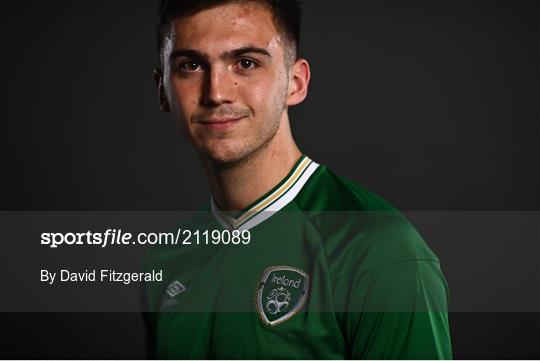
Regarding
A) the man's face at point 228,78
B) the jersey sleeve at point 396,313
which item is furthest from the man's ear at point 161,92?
the jersey sleeve at point 396,313

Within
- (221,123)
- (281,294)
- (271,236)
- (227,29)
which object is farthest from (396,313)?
(227,29)

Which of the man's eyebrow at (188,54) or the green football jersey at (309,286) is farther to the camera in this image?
the man's eyebrow at (188,54)

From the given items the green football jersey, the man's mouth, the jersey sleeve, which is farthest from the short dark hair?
the jersey sleeve

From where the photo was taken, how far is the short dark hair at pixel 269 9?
2742 millimetres

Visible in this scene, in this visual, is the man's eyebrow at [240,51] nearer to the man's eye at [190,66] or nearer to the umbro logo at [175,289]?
the man's eye at [190,66]

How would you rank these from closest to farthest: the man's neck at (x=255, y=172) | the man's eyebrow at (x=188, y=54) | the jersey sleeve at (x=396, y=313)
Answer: the jersey sleeve at (x=396, y=313), the man's eyebrow at (x=188, y=54), the man's neck at (x=255, y=172)

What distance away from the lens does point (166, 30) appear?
288 centimetres

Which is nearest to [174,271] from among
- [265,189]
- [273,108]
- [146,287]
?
[146,287]

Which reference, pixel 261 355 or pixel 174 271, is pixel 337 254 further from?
pixel 174 271

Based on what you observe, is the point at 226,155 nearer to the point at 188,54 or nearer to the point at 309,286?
the point at 188,54

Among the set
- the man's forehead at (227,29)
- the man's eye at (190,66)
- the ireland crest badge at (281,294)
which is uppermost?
the man's forehead at (227,29)

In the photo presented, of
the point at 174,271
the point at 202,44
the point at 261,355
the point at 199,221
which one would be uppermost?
the point at 202,44

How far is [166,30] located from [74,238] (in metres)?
1.78

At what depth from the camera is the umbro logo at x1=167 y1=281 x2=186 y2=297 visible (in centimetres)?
303
